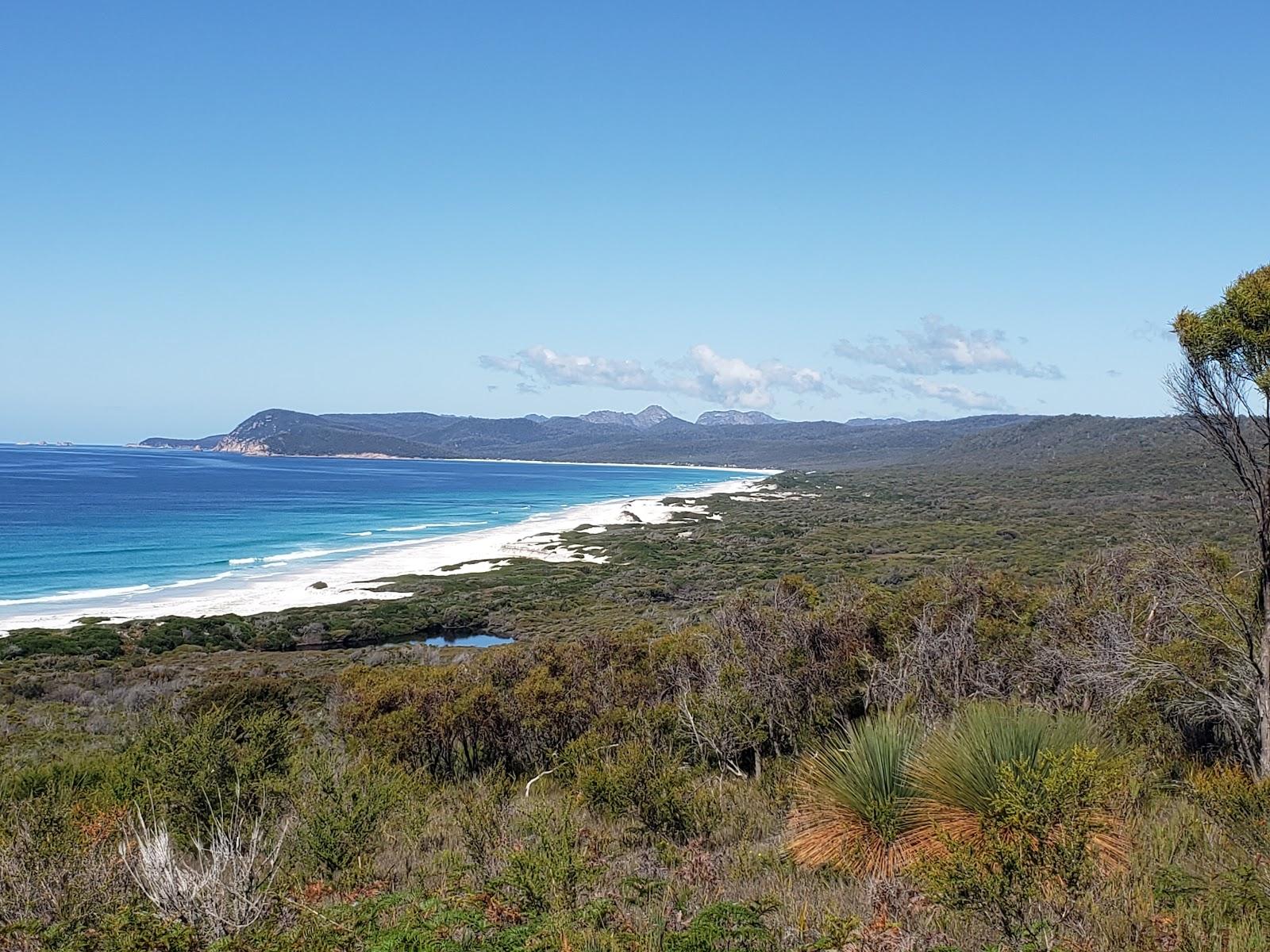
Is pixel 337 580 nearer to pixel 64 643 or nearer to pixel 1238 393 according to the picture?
pixel 64 643

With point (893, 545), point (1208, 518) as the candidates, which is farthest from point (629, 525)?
point (1208, 518)

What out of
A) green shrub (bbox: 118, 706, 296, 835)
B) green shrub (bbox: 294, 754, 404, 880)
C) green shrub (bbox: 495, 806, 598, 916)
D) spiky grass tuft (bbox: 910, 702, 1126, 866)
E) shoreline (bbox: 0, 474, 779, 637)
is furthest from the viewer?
shoreline (bbox: 0, 474, 779, 637)

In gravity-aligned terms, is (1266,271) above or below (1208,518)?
above

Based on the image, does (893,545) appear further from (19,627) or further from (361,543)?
(19,627)

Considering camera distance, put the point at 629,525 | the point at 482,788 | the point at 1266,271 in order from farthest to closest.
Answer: the point at 629,525 → the point at 482,788 → the point at 1266,271

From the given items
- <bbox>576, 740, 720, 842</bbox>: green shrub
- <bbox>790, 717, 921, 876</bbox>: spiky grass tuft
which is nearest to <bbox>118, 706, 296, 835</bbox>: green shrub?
<bbox>576, 740, 720, 842</bbox>: green shrub

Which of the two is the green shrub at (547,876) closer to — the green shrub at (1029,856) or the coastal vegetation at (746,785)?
the coastal vegetation at (746,785)

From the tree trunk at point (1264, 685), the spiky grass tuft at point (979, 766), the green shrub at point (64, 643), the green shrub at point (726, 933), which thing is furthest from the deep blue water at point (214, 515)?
the tree trunk at point (1264, 685)

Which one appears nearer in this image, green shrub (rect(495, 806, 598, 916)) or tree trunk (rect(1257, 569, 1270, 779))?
green shrub (rect(495, 806, 598, 916))

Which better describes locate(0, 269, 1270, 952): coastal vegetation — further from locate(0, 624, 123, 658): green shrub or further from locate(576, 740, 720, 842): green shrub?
locate(0, 624, 123, 658): green shrub
